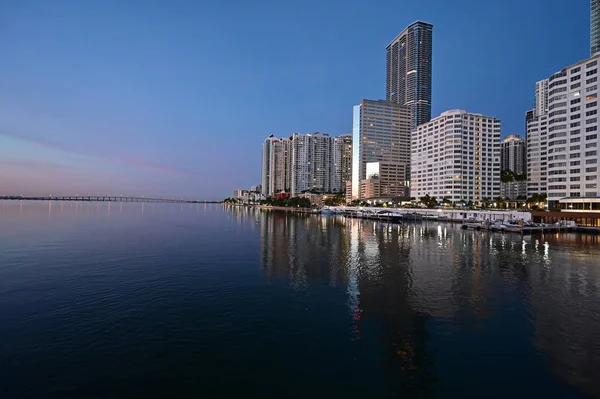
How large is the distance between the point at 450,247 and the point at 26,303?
5574cm

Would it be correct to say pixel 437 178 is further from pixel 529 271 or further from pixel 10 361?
A: pixel 10 361

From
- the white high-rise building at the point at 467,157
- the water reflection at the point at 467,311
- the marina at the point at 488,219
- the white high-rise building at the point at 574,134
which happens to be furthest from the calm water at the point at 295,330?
the white high-rise building at the point at 467,157

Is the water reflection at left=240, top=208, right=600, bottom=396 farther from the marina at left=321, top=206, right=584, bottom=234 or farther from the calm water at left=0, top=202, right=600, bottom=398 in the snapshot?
the marina at left=321, top=206, right=584, bottom=234

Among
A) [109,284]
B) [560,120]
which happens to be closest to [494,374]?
[109,284]

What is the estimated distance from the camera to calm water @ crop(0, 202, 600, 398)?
1422 cm

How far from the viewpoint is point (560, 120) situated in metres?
112

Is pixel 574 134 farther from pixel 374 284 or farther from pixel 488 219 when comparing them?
pixel 374 284

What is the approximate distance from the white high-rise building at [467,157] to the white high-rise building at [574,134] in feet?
195

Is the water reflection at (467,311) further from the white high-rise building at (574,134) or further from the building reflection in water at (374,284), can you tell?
the white high-rise building at (574,134)

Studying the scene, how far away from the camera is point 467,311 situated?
23156 millimetres

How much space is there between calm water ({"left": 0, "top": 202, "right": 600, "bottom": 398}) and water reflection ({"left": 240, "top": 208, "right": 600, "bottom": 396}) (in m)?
0.11

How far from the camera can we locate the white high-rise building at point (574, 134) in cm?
10225

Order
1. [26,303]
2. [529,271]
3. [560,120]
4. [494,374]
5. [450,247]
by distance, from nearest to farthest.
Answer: [494,374] → [26,303] → [529,271] → [450,247] → [560,120]

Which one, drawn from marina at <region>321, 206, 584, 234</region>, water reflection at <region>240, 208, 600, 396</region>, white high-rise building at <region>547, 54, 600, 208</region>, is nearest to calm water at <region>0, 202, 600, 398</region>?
water reflection at <region>240, 208, 600, 396</region>
